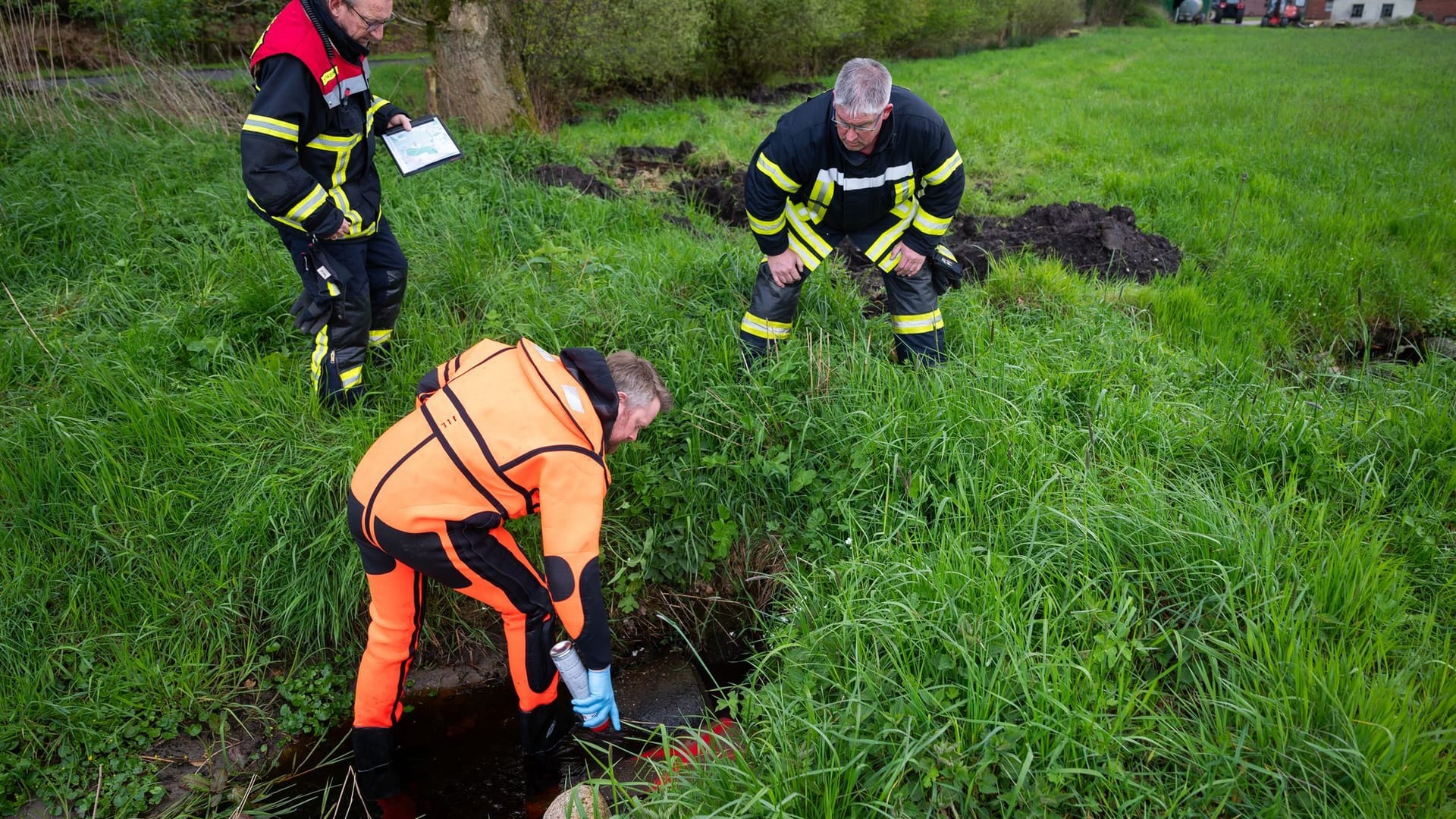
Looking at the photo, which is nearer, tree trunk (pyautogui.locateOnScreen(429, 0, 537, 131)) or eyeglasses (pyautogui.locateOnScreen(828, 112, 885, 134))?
eyeglasses (pyautogui.locateOnScreen(828, 112, 885, 134))

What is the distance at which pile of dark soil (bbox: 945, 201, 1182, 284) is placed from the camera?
18.2 ft

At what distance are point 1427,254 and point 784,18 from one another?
1131 cm

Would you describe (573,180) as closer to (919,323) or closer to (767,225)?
(767,225)

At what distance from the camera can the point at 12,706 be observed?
9.80ft

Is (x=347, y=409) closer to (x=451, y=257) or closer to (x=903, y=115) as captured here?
(x=451, y=257)

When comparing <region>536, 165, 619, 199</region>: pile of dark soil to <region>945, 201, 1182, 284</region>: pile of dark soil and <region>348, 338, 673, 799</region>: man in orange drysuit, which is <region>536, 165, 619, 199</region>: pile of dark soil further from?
<region>348, 338, 673, 799</region>: man in orange drysuit

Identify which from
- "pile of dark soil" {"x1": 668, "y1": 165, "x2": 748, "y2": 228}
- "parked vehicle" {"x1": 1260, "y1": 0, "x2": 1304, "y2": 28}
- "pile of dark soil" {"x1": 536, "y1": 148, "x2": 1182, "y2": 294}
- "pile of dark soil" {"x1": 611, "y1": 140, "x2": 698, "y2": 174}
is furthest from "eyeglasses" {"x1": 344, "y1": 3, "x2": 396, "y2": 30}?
"parked vehicle" {"x1": 1260, "y1": 0, "x2": 1304, "y2": 28}

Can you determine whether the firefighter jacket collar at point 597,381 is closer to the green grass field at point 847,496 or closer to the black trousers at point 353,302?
the green grass field at point 847,496

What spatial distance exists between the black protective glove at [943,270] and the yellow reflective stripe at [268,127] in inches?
119

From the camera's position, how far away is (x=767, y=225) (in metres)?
3.91

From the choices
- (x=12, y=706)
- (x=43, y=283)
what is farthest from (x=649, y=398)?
(x=43, y=283)

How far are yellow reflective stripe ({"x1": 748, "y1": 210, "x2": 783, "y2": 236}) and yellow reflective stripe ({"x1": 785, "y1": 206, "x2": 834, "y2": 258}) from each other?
74 mm

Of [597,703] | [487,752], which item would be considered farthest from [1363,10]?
[487,752]

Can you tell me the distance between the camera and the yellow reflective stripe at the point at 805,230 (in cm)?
398
